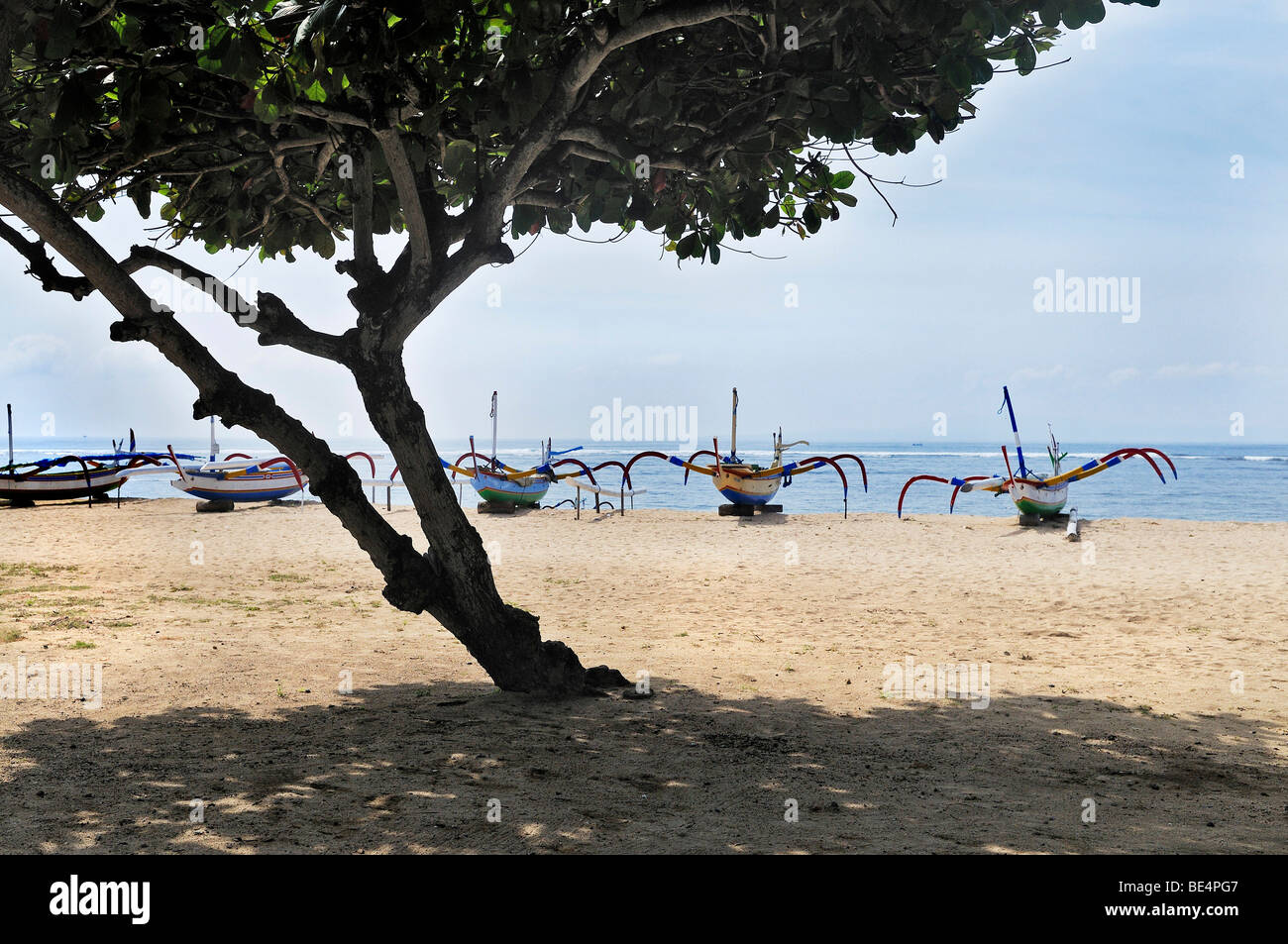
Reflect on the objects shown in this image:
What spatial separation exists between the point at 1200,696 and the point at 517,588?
8873mm

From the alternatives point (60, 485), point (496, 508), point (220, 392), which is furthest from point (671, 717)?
point (60, 485)

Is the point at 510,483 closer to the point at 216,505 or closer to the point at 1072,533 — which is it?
the point at 216,505

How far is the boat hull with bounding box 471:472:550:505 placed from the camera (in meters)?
27.2

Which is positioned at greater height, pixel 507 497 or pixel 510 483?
pixel 510 483

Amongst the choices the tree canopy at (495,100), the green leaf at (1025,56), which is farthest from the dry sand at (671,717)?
the green leaf at (1025,56)

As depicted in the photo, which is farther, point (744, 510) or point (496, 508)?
point (496, 508)

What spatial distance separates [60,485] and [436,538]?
25.7 meters

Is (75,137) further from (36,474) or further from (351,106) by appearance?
(36,474)

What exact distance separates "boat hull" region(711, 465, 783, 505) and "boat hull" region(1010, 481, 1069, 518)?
628 cm

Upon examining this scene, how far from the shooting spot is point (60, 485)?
91.2 feet

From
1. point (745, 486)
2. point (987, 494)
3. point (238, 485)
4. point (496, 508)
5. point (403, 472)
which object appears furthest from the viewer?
point (987, 494)

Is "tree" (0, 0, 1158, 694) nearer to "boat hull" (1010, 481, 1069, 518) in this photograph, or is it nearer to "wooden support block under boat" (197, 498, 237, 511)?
"boat hull" (1010, 481, 1069, 518)

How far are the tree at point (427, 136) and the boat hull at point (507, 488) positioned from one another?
18.8 metres

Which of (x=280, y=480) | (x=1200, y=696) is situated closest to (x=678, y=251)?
(x=1200, y=696)
